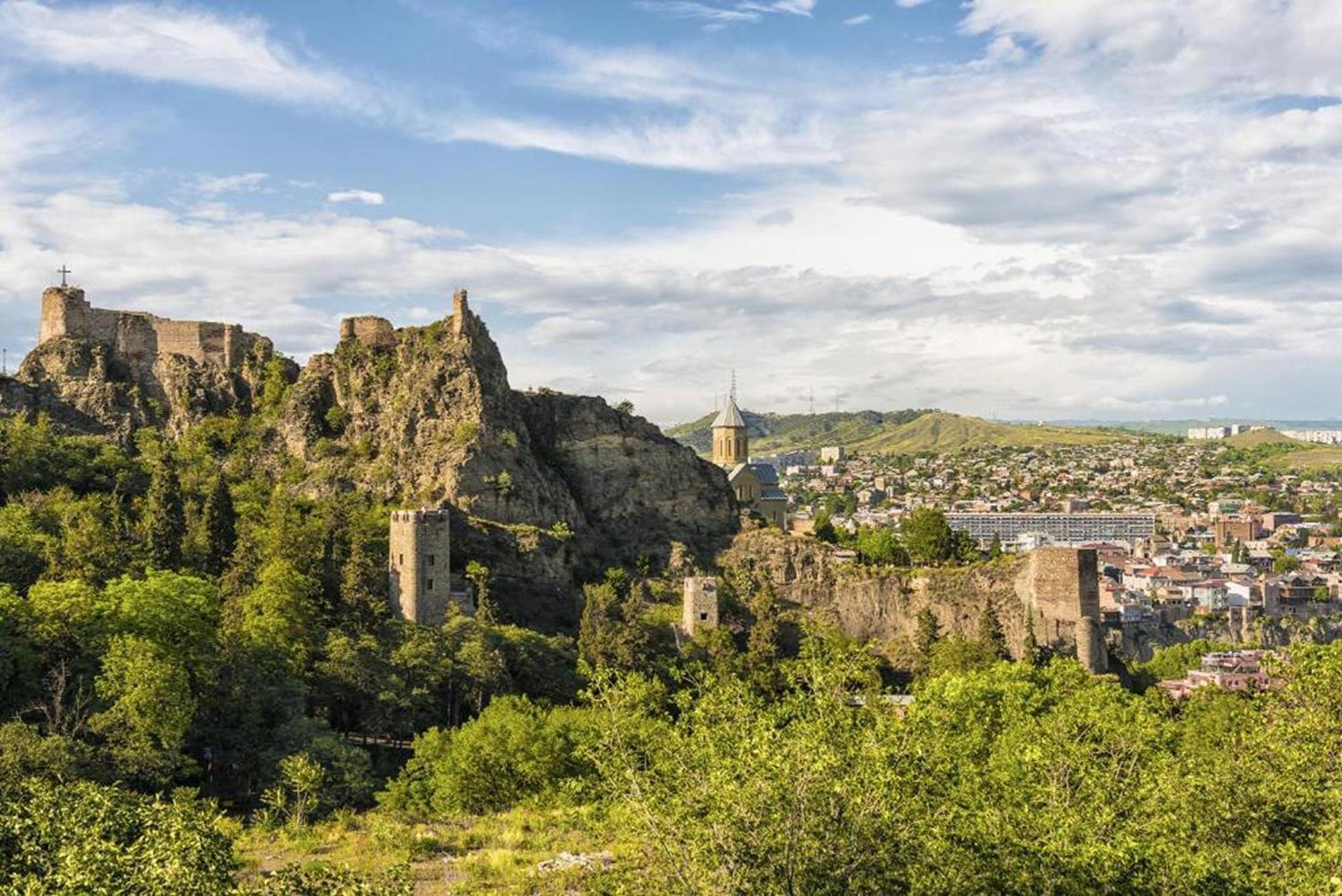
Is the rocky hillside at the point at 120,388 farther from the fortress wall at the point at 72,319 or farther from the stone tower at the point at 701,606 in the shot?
the stone tower at the point at 701,606

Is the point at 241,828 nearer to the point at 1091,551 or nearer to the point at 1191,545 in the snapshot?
the point at 1091,551

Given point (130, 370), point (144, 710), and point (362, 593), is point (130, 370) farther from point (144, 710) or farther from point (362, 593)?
point (144, 710)

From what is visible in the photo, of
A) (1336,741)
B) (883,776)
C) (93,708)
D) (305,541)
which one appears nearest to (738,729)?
(883,776)

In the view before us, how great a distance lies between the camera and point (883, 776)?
720 inches

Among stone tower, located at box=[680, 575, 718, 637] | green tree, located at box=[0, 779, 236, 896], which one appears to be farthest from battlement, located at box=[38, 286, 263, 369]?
green tree, located at box=[0, 779, 236, 896]

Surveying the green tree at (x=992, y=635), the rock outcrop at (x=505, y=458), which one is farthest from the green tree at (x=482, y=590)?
the green tree at (x=992, y=635)

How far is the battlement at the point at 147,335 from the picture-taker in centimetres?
6406

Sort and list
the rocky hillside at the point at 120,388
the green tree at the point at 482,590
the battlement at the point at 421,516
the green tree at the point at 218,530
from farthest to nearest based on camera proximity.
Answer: the rocky hillside at the point at 120,388 < the green tree at the point at 482,590 < the battlement at the point at 421,516 < the green tree at the point at 218,530

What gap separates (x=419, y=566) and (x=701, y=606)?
46.8ft

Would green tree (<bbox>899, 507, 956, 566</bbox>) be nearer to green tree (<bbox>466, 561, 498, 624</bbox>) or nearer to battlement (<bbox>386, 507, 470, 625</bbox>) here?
green tree (<bbox>466, 561, 498, 624</bbox>)

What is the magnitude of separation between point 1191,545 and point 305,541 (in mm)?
163930

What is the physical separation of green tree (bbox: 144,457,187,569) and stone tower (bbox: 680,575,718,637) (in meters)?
22.4

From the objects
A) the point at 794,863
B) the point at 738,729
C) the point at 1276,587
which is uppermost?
the point at 738,729

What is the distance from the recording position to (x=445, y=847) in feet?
110
